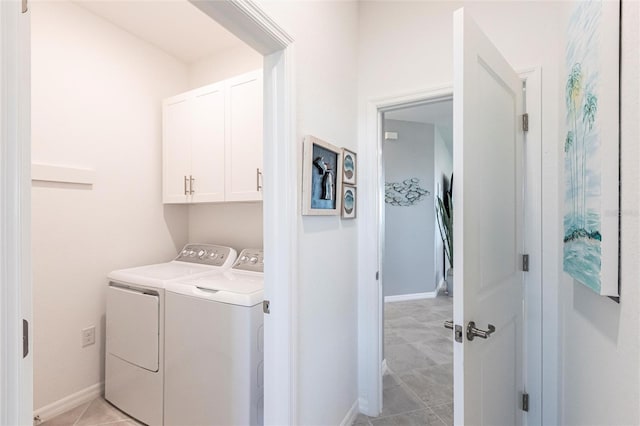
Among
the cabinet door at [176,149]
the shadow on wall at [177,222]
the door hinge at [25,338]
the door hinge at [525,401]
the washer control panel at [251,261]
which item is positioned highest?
the cabinet door at [176,149]

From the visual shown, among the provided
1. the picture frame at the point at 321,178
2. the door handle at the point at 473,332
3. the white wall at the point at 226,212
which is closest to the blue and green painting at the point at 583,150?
the door handle at the point at 473,332

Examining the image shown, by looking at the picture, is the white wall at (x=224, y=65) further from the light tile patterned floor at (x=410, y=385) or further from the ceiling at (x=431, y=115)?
the light tile patterned floor at (x=410, y=385)

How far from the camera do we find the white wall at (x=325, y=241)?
1.47 meters

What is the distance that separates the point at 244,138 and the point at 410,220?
3328mm

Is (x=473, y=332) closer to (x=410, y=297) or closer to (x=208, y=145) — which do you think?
(x=208, y=145)

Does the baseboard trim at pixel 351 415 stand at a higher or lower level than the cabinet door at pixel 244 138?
lower

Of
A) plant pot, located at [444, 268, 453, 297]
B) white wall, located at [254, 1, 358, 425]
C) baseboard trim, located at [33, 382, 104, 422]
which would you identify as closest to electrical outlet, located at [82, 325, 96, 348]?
baseboard trim, located at [33, 382, 104, 422]

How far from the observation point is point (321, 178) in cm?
161

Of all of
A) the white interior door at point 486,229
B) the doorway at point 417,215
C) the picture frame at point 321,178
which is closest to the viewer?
the white interior door at point 486,229

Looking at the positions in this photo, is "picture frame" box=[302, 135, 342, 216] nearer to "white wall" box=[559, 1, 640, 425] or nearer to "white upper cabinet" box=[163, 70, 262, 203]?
"white upper cabinet" box=[163, 70, 262, 203]

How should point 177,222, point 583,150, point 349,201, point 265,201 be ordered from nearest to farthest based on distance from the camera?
point 583,150 → point 265,201 → point 349,201 → point 177,222

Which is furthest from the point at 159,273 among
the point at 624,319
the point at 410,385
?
the point at 624,319

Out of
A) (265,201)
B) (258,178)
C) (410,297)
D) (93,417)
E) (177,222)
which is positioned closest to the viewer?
(265,201)

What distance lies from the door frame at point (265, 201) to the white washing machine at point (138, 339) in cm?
88
